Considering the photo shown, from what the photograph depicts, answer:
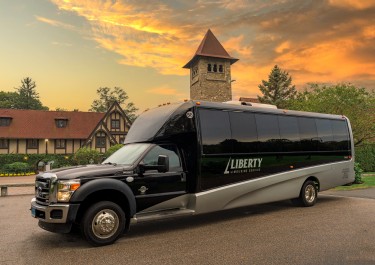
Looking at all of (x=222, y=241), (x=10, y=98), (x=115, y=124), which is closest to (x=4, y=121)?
(x=115, y=124)

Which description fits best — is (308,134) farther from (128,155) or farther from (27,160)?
(27,160)

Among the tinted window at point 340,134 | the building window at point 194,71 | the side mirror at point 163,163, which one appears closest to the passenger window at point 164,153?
the side mirror at point 163,163

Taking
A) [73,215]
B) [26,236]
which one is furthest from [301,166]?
[26,236]

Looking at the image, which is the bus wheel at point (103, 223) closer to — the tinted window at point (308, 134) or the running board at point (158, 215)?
the running board at point (158, 215)

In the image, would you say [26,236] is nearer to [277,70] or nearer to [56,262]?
[56,262]

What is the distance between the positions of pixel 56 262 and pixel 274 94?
5699 cm

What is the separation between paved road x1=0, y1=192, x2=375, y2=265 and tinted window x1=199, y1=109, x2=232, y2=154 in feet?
6.58

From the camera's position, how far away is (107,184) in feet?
21.9

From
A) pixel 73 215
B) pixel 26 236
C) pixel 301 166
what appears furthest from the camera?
pixel 301 166

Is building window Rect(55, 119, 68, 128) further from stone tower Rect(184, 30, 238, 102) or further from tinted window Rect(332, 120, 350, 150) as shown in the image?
tinted window Rect(332, 120, 350, 150)

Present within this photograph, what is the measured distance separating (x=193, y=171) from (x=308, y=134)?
204 inches

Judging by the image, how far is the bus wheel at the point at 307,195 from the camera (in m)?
10.9

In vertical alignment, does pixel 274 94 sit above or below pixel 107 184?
above

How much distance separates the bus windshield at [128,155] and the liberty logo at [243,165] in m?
2.46
